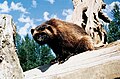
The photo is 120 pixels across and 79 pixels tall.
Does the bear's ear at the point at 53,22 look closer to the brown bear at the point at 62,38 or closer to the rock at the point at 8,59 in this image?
the brown bear at the point at 62,38

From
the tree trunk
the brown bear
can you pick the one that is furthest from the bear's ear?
the tree trunk

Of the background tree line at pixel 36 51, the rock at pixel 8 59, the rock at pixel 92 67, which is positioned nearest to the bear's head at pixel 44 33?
the rock at pixel 92 67

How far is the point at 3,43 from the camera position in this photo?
8.80ft

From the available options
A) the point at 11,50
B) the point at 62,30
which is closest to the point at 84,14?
the point at 62,30


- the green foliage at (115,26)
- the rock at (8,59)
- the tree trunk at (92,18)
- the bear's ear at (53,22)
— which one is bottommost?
the green foliage at (115,26)

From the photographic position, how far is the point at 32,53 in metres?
39.5

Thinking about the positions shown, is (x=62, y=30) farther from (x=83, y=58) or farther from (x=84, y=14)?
(x=84, y=14)

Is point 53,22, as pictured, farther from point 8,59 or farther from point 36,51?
point 36,51

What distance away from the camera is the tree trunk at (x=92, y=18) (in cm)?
634

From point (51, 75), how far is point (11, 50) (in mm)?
605

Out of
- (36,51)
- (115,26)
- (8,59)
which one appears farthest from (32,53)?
(8,59)

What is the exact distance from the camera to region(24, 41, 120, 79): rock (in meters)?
2.55

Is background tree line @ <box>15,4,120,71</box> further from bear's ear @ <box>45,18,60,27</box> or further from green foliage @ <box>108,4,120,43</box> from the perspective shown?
bear's ear @ <box>45,18,60,27</box>

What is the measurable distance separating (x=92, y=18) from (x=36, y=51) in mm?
34008
